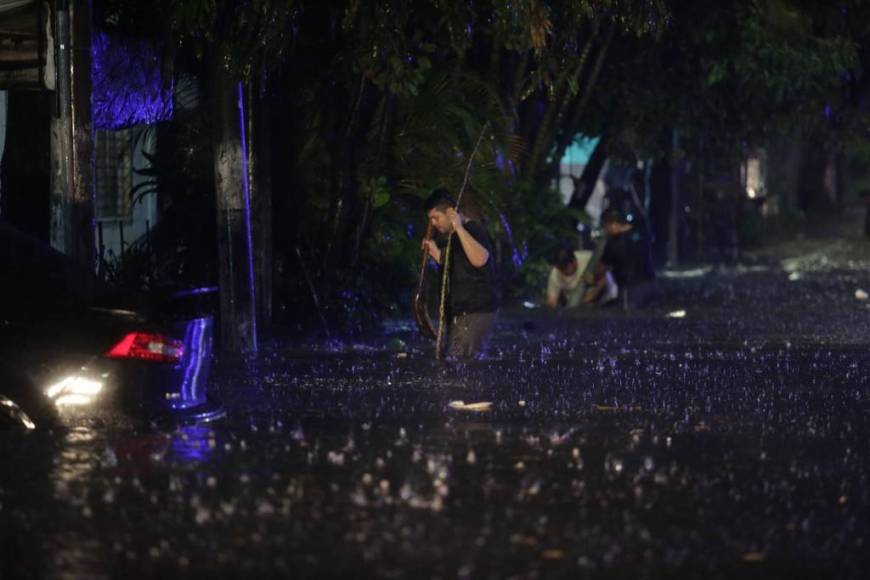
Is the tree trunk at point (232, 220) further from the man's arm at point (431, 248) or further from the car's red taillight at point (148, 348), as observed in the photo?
the car's red taillight at point (148, 348)

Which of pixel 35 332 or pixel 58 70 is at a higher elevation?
pixel 58 70

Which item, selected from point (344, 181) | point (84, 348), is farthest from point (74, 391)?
point (344, 181)

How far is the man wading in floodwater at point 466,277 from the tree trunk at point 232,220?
7.61 feet

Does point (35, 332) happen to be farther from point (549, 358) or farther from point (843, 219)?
point (843, 219)

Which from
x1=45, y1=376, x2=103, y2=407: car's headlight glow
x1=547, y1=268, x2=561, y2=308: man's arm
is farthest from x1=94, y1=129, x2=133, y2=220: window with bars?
x1=45, y1=376, x2=103, y2=407: car's headlight glow

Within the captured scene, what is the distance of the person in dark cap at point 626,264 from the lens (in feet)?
72.3

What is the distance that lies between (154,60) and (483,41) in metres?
6.99

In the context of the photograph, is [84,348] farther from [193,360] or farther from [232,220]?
[232,220]

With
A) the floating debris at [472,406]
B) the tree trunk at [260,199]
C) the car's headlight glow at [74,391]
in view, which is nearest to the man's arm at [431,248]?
the floating debris at [472,406]

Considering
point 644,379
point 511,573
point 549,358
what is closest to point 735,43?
point 549,358

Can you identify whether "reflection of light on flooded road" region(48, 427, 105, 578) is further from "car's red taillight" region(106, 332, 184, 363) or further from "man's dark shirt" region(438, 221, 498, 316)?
"man's dark shirt" region(438, 221, 498, 316)

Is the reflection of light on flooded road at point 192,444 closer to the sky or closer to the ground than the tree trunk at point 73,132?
closer to the ground

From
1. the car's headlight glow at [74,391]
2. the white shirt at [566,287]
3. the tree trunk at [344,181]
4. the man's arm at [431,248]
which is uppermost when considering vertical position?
the tree trunk at [344,181]

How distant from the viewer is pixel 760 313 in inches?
877
